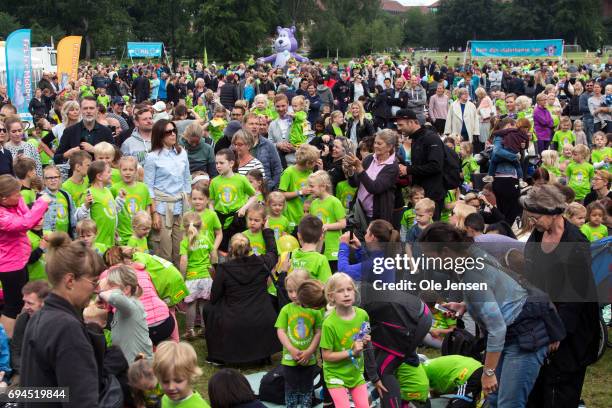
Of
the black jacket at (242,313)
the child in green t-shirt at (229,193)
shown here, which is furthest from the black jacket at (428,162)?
the black jacket at (242,313)

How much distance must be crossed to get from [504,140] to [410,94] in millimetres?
8685

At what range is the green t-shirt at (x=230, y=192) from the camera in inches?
347

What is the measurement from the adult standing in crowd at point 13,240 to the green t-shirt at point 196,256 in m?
1.42

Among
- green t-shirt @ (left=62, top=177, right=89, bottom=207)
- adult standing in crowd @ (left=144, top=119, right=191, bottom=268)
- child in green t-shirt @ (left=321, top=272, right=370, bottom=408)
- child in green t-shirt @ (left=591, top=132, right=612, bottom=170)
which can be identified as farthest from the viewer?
child in green t-shirt @ (left=591, top=132, right=612, bottom=170)

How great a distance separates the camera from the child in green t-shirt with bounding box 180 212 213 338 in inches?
318

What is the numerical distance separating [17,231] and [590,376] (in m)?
4.92

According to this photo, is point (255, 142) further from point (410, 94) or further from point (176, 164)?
point (410, 94)

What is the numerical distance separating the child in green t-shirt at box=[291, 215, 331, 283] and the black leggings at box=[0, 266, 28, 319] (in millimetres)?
2378

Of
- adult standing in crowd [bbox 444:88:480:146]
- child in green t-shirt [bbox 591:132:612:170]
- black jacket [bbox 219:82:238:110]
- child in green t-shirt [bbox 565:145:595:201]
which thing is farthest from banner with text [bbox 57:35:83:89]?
child in green t-shirt [bbox 565:145:595:201]

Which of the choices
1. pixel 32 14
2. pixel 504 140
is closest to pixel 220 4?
pixel 32 14

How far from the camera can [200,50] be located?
64.8 metres

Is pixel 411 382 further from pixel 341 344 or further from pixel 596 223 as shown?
pixel 596 223

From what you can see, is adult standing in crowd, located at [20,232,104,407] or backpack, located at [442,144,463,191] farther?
backpack, located at [442,144,463,191]

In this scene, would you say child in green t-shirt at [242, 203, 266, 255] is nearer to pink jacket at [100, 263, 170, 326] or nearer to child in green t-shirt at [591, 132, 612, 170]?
pink jacket at [100, 263, 170, 326]
